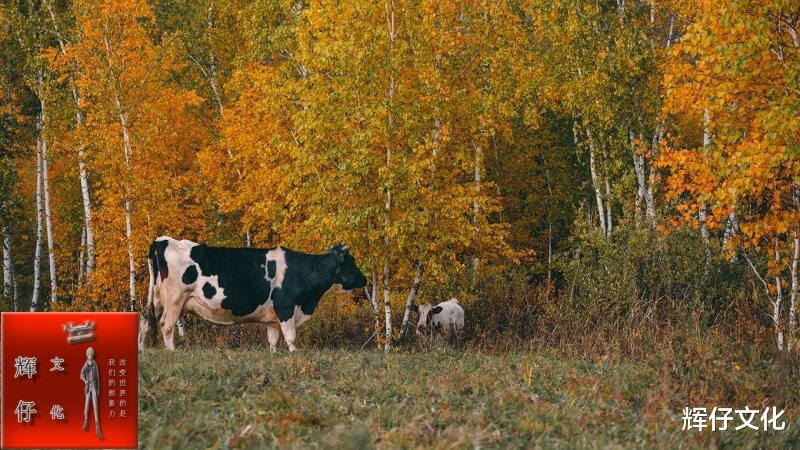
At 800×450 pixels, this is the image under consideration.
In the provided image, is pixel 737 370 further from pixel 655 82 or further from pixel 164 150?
pixel 164 150

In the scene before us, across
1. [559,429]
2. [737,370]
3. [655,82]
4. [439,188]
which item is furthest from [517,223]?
[559,429]

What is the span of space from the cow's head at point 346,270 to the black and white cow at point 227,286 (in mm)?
628

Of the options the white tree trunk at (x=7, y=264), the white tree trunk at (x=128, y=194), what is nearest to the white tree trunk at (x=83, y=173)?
the white tree trunk at (x=128, y=194)

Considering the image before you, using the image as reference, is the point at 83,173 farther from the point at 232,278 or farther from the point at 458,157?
the point at 458,157

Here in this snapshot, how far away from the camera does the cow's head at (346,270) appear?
18984 millimetres

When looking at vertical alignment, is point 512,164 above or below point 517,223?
above

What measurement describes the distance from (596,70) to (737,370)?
722 inches

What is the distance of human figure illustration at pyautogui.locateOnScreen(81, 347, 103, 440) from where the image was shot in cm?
801

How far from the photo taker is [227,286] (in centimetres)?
1802

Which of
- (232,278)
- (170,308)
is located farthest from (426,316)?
(170,308)

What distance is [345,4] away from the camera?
67.4ft

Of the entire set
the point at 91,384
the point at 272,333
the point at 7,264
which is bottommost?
the point at 272,333

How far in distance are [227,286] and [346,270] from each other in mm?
2416

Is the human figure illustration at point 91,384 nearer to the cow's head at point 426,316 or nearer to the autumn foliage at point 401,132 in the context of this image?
the autumn foliage at point 401,132
